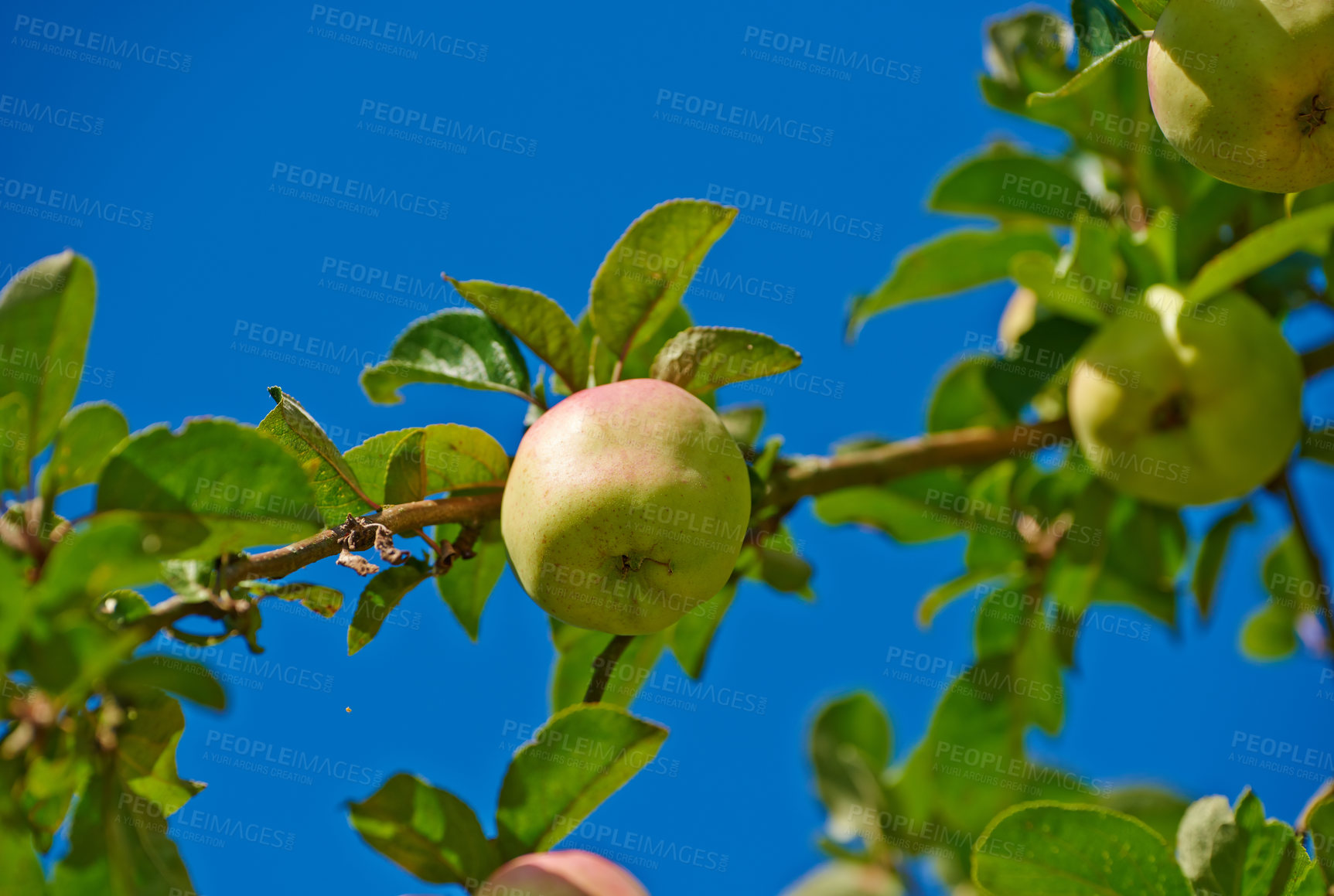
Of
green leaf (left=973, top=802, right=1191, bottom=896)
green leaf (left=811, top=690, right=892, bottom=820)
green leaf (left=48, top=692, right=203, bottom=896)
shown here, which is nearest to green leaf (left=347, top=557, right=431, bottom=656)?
green leaf (left=48, top=692, right=203, bottom=896)

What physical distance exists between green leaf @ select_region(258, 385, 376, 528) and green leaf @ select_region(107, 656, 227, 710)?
35 centimetres

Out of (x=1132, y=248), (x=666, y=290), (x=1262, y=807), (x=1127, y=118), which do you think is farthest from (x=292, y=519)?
(x=1127, y=118)

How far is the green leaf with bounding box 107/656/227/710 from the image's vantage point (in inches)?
47.4

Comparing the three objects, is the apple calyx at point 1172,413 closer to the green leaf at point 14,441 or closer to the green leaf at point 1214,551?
the green leaf at point 1214,551

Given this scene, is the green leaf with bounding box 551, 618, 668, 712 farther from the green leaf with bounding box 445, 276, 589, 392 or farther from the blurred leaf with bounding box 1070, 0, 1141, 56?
the blurred leaf with bounding box 1070, 0, 1141, 56

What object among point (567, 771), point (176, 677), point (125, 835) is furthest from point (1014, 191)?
point (125, 835)

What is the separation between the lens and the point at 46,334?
141 centimetres

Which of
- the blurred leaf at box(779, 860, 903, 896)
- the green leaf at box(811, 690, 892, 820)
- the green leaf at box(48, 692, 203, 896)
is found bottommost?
the blurred leaf at box(779, 860, 903, 896)

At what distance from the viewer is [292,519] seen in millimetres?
1224

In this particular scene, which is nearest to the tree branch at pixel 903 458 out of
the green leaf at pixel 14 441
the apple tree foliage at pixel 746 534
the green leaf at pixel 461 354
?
the apple tree foliage at pixel 746 534

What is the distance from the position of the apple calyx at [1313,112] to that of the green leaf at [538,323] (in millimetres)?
1146

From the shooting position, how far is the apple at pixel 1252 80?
1.48 metres

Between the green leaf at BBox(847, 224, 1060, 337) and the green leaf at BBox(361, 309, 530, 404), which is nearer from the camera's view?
the green leaf at BBox(361, 309, 530, 404)

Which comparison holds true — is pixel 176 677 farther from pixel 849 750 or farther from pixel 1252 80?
pixel 849 750
